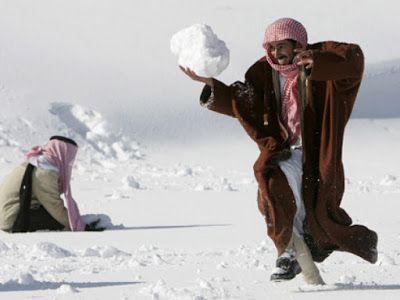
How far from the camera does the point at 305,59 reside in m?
6.44

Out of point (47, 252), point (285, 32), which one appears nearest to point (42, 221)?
point (47, 252)

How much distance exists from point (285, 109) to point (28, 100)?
59.8 feet

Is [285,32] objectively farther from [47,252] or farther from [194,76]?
[47,252]

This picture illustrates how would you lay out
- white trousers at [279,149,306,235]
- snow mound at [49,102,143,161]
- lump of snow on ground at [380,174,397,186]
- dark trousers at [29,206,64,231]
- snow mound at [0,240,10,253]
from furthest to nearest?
snow mound at [49,102,143,161], lump of snow on ground at [380,174,397,186], dark trousers at [29,206,64,231], snow mound at [0,240,10,253], white trousers at [279,149,306,235]

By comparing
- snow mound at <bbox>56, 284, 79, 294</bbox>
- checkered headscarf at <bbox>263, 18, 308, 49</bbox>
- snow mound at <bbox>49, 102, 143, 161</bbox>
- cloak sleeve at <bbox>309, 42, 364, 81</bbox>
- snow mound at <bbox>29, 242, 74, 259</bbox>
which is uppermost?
checkered headscarf at <bbox>263, 18, 308, 49</bbox>

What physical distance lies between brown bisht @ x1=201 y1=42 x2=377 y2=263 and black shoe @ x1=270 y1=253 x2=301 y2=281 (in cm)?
5

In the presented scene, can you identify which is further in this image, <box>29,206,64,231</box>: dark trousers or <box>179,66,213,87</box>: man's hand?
<box>29,206,64,231</box>: dark trousers

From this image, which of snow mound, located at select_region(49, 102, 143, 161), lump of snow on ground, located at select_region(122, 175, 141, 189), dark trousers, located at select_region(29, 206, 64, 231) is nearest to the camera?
dark trousers, located at select_region(29, 206, 64, 231)

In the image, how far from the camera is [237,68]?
28609 millimetres

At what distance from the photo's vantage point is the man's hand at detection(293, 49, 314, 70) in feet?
21.0

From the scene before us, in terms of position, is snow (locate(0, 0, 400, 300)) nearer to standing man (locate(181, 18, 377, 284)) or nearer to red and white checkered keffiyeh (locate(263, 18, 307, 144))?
standing man (locate(181, 18, 377, 284))

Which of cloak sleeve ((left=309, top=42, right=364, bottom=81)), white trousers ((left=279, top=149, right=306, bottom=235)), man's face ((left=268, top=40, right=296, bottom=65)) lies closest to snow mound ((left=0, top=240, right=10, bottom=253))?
white trousers ((left=279, top=149, right=306, bottom=235))

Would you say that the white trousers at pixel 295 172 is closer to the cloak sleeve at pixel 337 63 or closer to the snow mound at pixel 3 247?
the cloak sleeve at pixel 337 63

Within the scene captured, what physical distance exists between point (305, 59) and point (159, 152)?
1640 cm
